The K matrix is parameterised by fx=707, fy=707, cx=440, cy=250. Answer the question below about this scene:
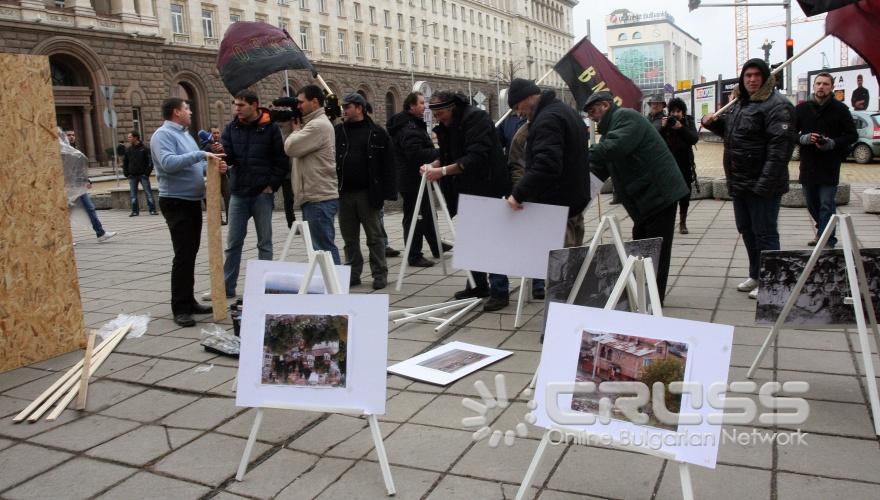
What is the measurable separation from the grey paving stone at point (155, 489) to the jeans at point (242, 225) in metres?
3.50

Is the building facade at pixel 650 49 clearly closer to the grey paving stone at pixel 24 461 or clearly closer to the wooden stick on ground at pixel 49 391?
the wooden stick on ground at pixel 49 391

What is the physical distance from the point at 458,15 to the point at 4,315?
2993 inches

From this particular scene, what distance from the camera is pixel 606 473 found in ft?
9.70

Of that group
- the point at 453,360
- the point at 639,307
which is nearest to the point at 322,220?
the point at 453,360

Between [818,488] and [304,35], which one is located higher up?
[304,35]

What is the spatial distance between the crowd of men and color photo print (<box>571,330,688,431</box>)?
2544 millimetres

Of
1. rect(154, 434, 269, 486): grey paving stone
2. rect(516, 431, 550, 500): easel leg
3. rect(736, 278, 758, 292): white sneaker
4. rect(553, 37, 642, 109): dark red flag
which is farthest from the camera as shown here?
rect(553, 37, 642, 109): dark red flag

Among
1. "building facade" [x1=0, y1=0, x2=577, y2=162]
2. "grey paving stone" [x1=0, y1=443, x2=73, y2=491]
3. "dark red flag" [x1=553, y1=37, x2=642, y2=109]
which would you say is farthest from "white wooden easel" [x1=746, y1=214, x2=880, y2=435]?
"building facade" [x1=0, y1=0, x2=577, y2=162]

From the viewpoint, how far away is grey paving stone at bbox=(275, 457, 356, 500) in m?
2.93

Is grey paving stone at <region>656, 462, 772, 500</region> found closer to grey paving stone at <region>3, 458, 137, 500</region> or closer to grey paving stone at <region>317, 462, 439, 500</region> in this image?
grey paving stone at <region>317, 462, 439, 500</region>

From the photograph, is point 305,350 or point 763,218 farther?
point 763,218

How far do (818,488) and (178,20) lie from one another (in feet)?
147

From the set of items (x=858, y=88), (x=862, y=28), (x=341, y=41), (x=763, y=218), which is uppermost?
(x=341, y=41)

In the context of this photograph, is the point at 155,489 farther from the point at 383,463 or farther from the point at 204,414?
the point at 383,463
